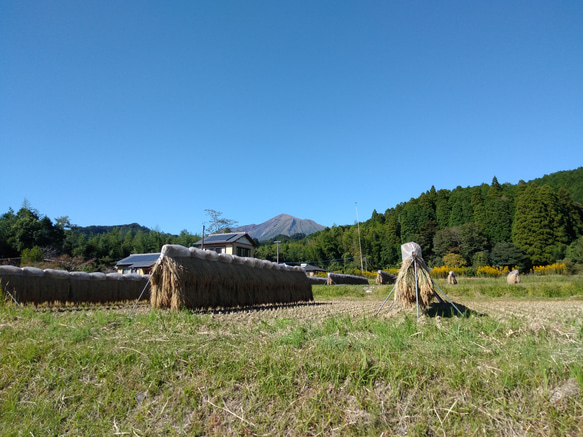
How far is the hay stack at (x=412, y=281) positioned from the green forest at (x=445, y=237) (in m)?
36.4

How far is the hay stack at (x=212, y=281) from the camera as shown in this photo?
31.1ft

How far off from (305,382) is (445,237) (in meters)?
67.0

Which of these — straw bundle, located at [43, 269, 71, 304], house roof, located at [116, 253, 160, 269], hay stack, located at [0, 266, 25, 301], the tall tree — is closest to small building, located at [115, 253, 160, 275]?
house roof, located at [116, 253, 160, 269]

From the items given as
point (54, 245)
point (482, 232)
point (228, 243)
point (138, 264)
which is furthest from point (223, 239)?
point (482, 232)

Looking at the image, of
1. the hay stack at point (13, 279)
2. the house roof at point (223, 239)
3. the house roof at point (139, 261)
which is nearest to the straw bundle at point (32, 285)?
the hay stack at point (13, 279)

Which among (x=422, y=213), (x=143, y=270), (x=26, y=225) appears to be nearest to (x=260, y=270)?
(x=143, y=270)

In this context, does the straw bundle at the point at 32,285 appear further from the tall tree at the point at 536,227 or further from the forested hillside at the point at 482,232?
the tall tree at the point at 536,227

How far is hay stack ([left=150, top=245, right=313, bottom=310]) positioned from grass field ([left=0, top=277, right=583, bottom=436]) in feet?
14.8

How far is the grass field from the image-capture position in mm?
2873

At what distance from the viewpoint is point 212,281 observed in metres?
11.0

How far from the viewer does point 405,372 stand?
328cm

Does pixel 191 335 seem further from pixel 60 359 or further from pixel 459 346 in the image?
pixel 459 346

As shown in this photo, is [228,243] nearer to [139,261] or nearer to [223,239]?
[223,239]

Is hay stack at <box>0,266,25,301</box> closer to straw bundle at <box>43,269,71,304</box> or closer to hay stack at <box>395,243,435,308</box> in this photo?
straw bundle at <box>43,269,71,304</box>
